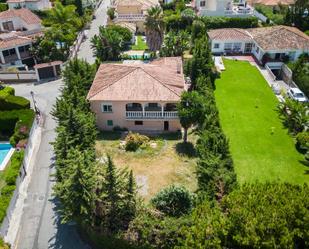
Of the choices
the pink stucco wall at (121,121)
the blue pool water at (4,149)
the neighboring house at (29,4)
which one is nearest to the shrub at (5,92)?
the blue pool water at (4,149)

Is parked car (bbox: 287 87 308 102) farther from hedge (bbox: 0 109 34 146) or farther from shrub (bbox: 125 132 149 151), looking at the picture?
hedge (bbox: 0 109 34 146)

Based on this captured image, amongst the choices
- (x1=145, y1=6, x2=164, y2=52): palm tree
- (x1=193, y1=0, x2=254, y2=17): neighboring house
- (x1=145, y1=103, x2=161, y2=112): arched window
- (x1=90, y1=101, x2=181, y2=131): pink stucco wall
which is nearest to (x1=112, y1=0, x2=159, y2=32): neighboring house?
(x1=145, y1=6, x2=164, y2=52): palm tree

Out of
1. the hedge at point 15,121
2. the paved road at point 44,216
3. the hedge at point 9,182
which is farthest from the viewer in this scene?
the hedge at point 15,121

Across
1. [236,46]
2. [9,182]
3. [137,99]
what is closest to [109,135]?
[137,99]

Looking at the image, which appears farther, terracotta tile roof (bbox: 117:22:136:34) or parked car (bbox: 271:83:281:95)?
terracotta tile roof (bbox: 117:22:136:34)

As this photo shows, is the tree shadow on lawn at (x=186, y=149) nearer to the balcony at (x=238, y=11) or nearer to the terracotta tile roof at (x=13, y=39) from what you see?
the terracotta tile roof at (x=13, y=39)

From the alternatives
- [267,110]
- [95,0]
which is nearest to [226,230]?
[267,110]
